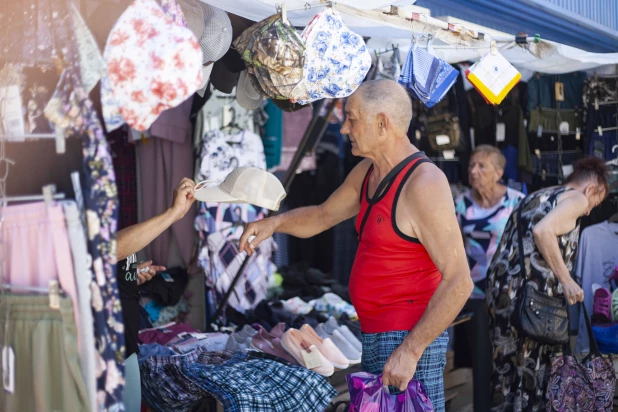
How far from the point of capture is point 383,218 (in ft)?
9.42

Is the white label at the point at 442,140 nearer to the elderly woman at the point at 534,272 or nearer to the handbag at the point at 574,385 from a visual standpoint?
the elderly woman at the point at 534,272

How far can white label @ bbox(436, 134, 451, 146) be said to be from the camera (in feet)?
18.2

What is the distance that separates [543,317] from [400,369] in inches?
68.9

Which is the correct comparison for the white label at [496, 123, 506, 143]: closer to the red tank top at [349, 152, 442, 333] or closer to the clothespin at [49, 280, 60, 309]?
the red tank top at [349, 152, 442, 333]

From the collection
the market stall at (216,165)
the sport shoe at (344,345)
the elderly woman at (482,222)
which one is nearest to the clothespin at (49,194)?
the market stall at (216,165)

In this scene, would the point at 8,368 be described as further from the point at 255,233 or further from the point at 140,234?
the point at 255,233

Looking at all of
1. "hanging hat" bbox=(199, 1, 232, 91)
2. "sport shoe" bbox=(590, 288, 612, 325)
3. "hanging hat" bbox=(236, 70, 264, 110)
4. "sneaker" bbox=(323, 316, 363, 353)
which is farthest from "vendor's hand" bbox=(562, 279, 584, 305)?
"hanging hat" bbox=(199, 1, 232, 91)

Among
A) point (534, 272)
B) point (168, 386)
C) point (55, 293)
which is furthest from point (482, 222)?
point (55, 293)

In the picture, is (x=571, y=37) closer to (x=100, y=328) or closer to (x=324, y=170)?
(x=324, y=170)

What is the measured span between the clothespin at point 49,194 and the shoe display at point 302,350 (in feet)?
7.04

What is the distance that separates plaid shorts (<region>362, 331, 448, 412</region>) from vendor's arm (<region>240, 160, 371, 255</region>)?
625 millimetres

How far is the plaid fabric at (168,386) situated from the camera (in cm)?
325

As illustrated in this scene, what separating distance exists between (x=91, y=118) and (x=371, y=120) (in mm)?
1304

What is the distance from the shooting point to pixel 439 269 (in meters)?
2.72
